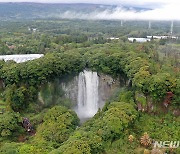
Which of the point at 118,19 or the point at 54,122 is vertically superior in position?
the point at 118,19

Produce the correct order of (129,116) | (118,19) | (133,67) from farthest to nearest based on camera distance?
(118,19) < (133,67) < (129,116)

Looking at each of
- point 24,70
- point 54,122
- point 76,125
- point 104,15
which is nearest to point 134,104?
point 76,125

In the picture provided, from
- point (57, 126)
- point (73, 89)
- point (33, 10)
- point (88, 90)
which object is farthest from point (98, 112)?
point (33, 10)

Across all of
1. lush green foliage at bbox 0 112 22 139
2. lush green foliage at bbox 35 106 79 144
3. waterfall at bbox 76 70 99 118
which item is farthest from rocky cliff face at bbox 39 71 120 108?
lush green foliage at bbox 0 112 22 139

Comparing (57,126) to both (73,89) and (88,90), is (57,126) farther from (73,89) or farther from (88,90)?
(88,90)

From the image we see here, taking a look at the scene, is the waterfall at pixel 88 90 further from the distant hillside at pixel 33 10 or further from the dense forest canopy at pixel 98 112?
the distant hillside at pixel 33 10

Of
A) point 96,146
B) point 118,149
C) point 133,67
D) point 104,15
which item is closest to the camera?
point 96,146

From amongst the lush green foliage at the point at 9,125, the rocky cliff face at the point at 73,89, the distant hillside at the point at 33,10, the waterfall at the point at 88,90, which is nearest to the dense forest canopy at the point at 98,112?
the lush green foliage at the point at 9,125

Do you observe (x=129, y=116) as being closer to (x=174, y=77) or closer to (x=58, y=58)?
(x=174, y=77)

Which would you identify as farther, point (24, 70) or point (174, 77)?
point (24, 70)
